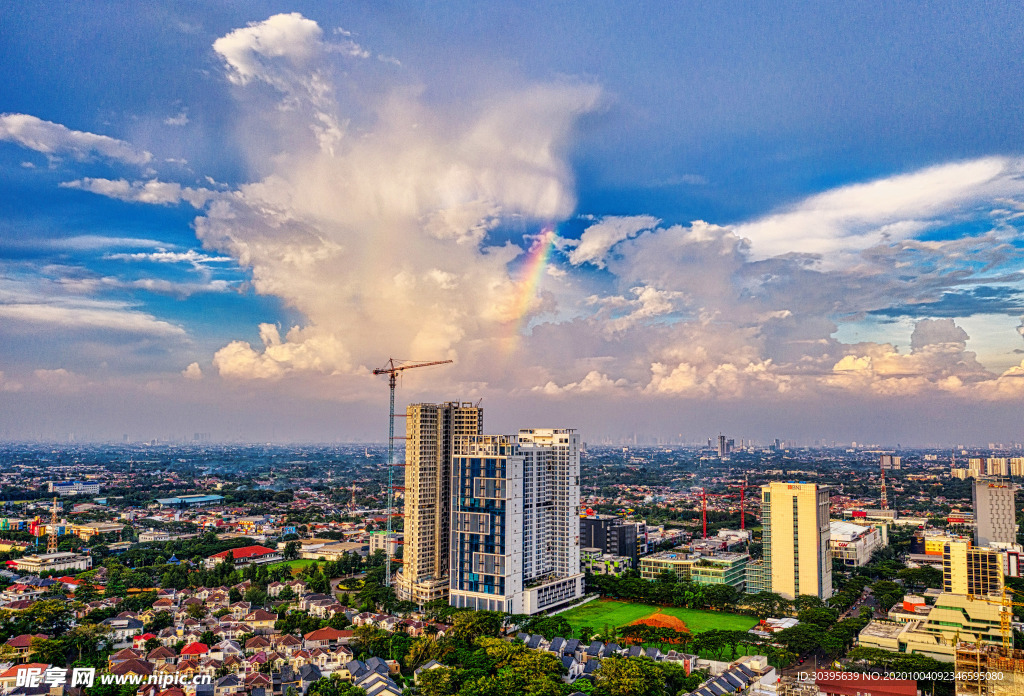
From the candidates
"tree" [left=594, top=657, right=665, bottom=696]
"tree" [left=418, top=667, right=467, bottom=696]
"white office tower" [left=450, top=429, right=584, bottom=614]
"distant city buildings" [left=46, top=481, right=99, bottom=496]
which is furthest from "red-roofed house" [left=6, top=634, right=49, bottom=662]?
"distant city buildings" [left=46, top=481, right=99, bottom=496]

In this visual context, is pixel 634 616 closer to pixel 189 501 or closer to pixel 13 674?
pixel 13 674

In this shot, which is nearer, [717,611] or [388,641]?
[388,641]

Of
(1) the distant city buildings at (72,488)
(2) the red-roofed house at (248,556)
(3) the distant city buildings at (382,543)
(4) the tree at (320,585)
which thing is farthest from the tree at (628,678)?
(1) the distant city buildings at (72,488)

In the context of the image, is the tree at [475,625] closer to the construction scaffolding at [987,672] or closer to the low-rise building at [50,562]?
the construction scaffolding at [987,672]

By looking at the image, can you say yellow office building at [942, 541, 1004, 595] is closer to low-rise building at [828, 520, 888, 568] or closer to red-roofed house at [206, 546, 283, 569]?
low-rise building at [828, 520, 888, 568]

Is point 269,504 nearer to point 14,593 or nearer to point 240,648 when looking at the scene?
point 14,593

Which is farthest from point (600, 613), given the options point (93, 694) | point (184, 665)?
point (93, 694)
